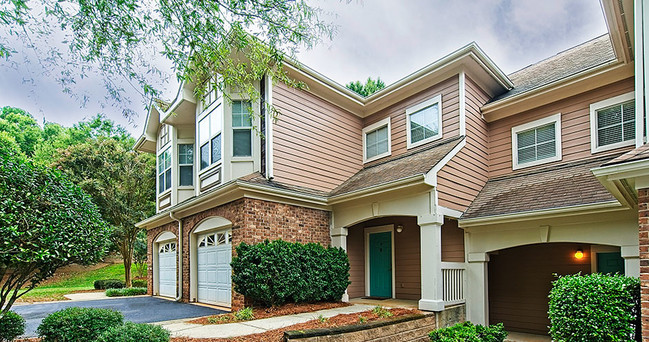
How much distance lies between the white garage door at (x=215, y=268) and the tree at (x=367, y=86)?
16.0m

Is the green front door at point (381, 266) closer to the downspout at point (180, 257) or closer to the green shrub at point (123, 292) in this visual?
the downspout at point (180, 257)

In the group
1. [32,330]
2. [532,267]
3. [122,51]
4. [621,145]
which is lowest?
[32,330]

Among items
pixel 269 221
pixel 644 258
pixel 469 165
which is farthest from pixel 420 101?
pixel 644 258

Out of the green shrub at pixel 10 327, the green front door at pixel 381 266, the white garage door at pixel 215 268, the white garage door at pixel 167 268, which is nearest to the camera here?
the green shrub at pixel 10 327

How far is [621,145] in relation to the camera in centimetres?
783

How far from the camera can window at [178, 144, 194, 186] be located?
42.8 feet

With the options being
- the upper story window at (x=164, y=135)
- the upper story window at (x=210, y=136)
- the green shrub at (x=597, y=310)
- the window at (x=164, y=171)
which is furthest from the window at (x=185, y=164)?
the green shrub at (x=597, y=310)

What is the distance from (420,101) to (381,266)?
4.60 metres

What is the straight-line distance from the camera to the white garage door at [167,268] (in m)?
12.7

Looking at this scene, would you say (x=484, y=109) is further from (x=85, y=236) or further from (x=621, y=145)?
(x=85, y=236)

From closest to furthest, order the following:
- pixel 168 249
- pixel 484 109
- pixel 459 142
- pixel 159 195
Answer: pixel 459 142, pixel 484 109, pixel 168 249, pixel 159 195

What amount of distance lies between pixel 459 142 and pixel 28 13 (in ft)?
25.9

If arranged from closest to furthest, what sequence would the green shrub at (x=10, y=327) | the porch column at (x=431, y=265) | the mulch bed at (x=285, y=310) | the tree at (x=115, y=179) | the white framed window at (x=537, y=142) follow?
the green shrub at (x=10, y=327), the mulch bed at (x=285, y=310), the porch column at (x=431, y=265), the white framed window at (x=537, y=142), the tree at (x=115, y=179)

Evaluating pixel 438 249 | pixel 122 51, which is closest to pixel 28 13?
pixel 122 51
